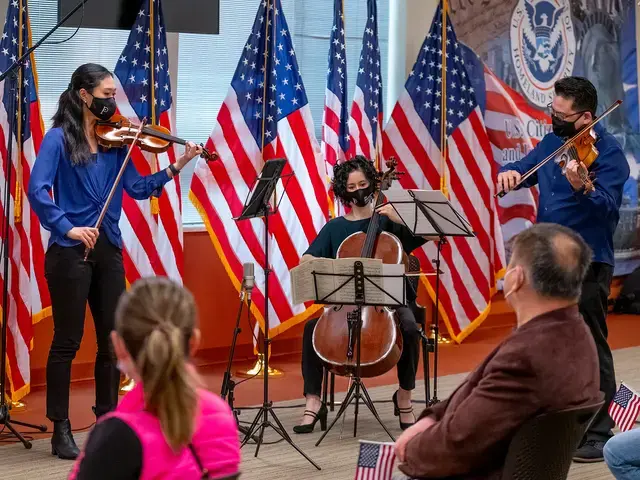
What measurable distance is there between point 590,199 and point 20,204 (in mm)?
2794

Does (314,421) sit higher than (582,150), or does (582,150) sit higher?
(582,150)

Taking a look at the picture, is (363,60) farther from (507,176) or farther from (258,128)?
(507,176)

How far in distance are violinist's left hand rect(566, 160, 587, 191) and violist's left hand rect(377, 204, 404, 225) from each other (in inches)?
36.7

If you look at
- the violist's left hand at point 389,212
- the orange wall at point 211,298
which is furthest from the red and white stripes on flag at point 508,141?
the violist's left hand at point 389,212

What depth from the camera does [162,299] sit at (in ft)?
5.77

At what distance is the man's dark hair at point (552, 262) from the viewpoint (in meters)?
2.36

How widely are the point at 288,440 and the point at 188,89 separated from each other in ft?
10.1

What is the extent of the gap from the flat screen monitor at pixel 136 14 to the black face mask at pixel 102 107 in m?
1.46

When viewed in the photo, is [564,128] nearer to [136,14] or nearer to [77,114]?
[77,114]

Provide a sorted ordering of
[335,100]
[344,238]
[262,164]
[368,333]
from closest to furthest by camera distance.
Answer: [368,333], [344,238], [262,164], [335,100]

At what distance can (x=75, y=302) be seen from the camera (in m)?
4.13

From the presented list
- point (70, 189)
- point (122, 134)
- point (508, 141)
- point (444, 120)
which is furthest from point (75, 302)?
point (508, 141)

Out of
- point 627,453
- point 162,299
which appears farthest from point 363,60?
point 162,299

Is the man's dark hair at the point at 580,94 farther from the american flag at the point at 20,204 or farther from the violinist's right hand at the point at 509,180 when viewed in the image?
the american flag at the point at 20,204
